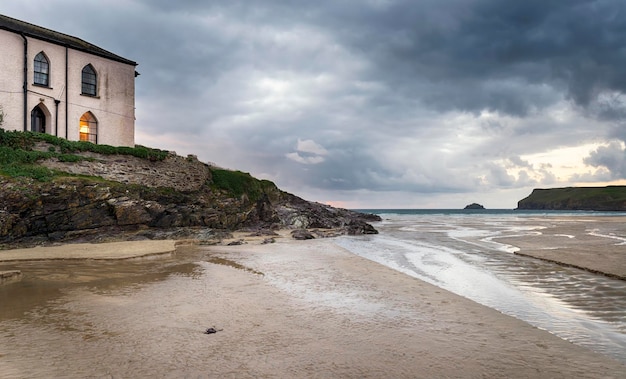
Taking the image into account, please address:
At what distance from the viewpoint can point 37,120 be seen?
3127cm

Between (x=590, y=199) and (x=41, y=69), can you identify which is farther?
(x=590, y=199)

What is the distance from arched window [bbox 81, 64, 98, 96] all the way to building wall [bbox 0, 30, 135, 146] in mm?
345

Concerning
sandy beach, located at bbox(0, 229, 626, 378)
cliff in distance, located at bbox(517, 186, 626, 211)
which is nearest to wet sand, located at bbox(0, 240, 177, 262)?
sandy beach, located at bbox(0, 229, 626, 378)

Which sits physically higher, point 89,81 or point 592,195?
point 89,81

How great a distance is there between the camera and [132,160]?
30.7 m

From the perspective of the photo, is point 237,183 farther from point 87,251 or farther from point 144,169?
point 87,251

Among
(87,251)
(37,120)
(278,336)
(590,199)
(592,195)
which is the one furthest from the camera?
(592,195)

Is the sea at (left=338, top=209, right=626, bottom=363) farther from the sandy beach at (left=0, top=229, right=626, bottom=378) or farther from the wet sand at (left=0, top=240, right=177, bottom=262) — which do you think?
the wet sand at (left=0, top=240, right=177, bottom=262)

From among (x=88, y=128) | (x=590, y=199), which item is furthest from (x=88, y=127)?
(x=590, y=199)

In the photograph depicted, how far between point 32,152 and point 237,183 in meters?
17.5

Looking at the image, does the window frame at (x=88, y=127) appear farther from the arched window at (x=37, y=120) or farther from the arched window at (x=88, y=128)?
the arched window at (x=37, y=120)

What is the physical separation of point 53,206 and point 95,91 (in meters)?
16.2

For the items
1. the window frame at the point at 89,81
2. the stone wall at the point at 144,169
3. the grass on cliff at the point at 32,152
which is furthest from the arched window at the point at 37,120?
the stone wall at the point at 144,169

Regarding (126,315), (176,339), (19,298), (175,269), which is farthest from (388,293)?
(19,298)
